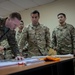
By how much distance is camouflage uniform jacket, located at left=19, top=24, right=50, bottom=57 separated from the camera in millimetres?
2973

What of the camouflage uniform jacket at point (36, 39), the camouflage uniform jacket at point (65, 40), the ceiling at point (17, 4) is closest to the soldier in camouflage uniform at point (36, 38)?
the camouflage uniform jacket at point (36, 39)

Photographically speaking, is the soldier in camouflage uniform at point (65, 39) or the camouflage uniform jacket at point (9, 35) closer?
the camouflage uniform jacket at point (9, 35)

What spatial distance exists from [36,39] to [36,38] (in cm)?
2

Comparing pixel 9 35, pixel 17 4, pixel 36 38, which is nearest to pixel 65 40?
pixel 36 38

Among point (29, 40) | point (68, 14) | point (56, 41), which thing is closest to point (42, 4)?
point (68, 14)

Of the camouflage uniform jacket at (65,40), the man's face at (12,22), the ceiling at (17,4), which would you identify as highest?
the ceiling at (17,4)

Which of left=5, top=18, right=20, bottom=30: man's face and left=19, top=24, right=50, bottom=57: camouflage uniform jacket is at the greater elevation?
left=5, top=18, right=20, bottom=30: man's face

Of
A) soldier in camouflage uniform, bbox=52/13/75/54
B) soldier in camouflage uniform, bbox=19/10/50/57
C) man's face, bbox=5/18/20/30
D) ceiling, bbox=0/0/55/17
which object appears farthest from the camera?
ceiling, bbox=0/0/55/17

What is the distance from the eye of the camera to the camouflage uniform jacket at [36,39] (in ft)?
9.75

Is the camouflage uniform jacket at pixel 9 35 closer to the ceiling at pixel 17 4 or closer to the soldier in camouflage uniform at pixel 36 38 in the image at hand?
the soldier in camouflage uniform at pixel 36 38

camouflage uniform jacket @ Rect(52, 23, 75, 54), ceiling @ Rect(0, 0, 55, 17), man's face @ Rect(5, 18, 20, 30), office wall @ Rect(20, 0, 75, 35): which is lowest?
camouflage uniform jacket @ Rect(52, 23, 75, 54)

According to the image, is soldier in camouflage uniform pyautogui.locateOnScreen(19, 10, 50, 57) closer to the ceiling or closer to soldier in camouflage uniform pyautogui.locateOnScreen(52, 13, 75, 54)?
soldier in camouflage uniform pyautogui.locateOnScreen(52, 13, 75, 54)

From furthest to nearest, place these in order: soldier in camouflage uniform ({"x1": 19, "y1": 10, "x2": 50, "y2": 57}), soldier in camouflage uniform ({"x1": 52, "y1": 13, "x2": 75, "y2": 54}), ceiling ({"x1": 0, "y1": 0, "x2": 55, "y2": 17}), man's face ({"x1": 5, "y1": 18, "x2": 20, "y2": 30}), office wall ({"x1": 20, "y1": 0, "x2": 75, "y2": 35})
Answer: ceiling ({"x1": 0, "y1": 0, "x2": 55, "y2": 17}), office wall ({"x1": 20, "y1": 0, "x2": 75, "y2": 35}), soldier in camouflage uniform ({"x1": 52, "y1": 13, "x2": 75, "y2": 54}), soldier in camouflage uniform ({"x1": 19, "y1": 10, "x2": 50, "y2": 57}), man's face ({"x1": 5, "y1": 18, "x2": 20, "y2": 30})

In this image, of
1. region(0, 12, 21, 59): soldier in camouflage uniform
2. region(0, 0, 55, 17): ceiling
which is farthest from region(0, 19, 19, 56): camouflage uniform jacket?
region(0, 0, 55, 17): ceiling
